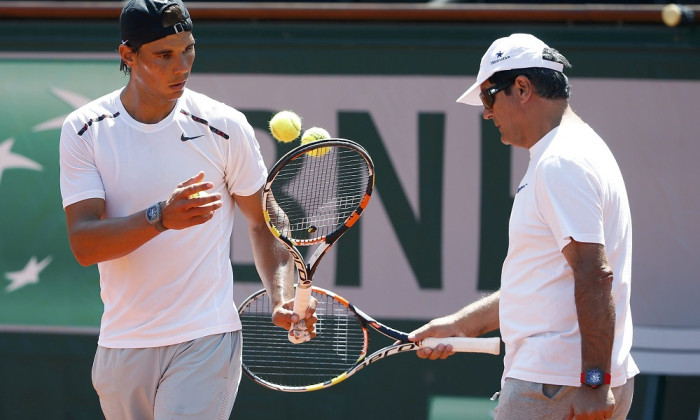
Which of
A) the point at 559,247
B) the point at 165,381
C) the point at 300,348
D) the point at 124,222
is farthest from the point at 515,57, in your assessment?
the point at 300,348

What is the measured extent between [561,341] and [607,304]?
20cm

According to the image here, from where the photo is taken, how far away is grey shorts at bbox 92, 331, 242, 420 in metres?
2.96

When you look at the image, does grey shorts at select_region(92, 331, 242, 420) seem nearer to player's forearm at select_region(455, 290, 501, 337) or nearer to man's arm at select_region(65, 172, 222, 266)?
man's arm at select_region(65, 172, 222, 266)

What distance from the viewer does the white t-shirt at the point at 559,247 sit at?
269cm

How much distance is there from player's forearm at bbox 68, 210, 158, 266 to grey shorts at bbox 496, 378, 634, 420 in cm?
119

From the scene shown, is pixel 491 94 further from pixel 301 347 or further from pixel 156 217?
pixel 301 347

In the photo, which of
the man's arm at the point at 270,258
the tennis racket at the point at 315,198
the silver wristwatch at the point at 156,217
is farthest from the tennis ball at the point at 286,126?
the silver wristwatch at the point at 156,217

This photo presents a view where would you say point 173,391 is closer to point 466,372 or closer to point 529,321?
point 529,321

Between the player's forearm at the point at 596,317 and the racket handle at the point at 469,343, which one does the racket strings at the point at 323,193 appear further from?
the player's forearm at the point at 596,317

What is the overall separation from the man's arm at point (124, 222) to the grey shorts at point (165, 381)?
35cm

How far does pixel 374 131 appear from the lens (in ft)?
16.6

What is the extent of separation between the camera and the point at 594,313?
8.70ft

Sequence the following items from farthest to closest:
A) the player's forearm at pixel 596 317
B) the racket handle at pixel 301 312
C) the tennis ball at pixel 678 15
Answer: the tennis ball at pixel 678 15 → the racket handle at pixel 301 312 → the player's forearm at pixel 596 317

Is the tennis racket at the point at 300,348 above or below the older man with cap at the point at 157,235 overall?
below
